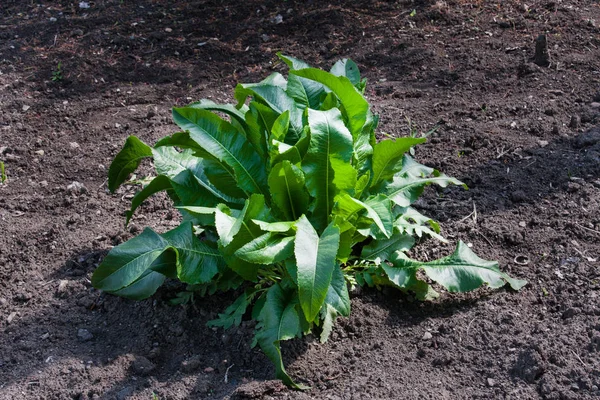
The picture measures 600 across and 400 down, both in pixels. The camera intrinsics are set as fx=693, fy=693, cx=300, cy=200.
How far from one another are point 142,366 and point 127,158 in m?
0.94

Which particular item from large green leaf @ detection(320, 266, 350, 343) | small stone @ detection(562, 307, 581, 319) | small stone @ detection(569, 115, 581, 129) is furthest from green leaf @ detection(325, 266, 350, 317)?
small stone @ detection(569, 115, 581, 129)

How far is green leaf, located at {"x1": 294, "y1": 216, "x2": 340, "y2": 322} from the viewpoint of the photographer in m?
2.46

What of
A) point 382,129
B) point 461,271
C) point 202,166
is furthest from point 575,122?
point 202,166

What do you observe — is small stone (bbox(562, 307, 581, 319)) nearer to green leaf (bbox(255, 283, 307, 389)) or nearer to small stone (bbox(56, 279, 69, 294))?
green leaf (bbox(255, 283, 307, 389))

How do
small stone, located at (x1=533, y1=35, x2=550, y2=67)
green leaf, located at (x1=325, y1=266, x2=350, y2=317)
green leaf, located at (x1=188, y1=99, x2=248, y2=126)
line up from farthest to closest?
small stone, located at (x1=533, y1=35, x2=550, y2=67)
green leaf, located at (x1=188, y1=99, x2=248, y2=126)
green leaf, located at (x1=325, y1=266, x2=350, y2=317)

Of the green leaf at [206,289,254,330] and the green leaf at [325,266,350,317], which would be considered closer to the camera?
the green leaf at [325,266,350,317]

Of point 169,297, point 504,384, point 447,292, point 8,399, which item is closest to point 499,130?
point 447,292

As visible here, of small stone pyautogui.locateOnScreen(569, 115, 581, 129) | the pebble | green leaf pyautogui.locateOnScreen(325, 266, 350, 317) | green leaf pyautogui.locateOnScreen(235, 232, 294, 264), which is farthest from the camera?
small stone pyautogui.locateOnScreen(569, 115, 581, 129)

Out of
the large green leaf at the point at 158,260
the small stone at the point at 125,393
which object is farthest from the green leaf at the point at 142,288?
the small stone at the point at 125,393

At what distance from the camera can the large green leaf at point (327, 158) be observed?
2.76m

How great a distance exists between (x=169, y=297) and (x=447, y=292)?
1.28m

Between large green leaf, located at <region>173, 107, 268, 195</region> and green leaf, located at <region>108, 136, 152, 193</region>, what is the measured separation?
0.73ft

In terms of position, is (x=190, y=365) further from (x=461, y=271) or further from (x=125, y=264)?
(x=461, y=271)

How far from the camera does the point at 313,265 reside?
98.3 inches
